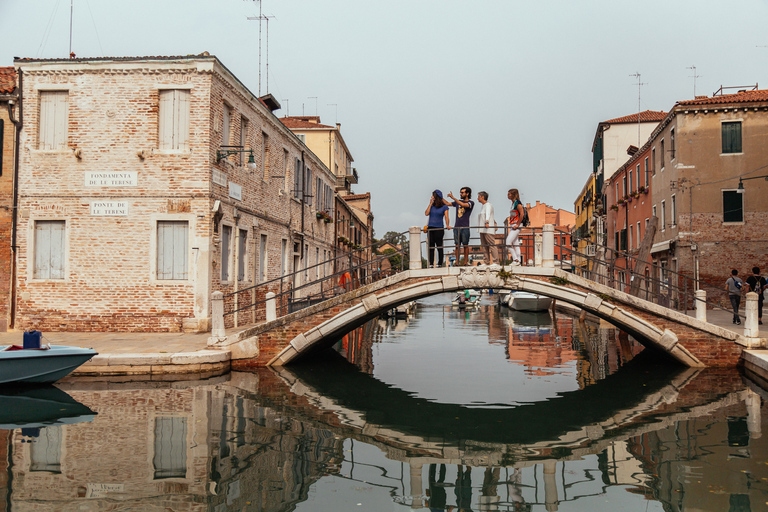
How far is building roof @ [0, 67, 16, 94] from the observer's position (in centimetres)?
1456

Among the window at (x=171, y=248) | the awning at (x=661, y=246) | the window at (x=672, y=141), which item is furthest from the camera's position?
the awning at (x=661, y=246)

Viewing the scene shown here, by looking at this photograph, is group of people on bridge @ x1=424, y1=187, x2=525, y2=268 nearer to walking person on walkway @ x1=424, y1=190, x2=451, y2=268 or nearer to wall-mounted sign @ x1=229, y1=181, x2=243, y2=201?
walking person on walkway @ x1=424, y1=190, x2=451, y2=268

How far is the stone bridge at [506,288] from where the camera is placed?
1273 centimetres

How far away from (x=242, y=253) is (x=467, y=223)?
6835mm

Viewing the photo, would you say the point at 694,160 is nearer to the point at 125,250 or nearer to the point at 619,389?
the point at 619,389

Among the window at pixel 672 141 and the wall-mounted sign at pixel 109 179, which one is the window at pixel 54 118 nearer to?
the wall-mounted sign at pixel 109 179

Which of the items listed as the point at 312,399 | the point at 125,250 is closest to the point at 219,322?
the point at 312,399

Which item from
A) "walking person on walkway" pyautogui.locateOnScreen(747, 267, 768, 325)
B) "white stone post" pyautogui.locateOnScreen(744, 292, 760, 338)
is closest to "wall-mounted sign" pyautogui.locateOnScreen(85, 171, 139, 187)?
"white stone post" pyautogui.locateOnScreen(744, 292, 760, 338)

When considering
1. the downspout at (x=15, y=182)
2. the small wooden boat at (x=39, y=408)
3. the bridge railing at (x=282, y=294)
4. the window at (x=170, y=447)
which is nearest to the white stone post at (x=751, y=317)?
the bridge railing at (x=282, y=294)

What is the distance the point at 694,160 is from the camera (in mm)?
22812

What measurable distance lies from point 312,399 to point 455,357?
6.24 meters

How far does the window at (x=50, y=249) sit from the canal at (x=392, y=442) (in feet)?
14.9

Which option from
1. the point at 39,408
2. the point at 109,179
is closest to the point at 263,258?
the point at 109,179

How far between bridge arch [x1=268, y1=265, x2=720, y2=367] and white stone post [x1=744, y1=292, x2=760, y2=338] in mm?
305
